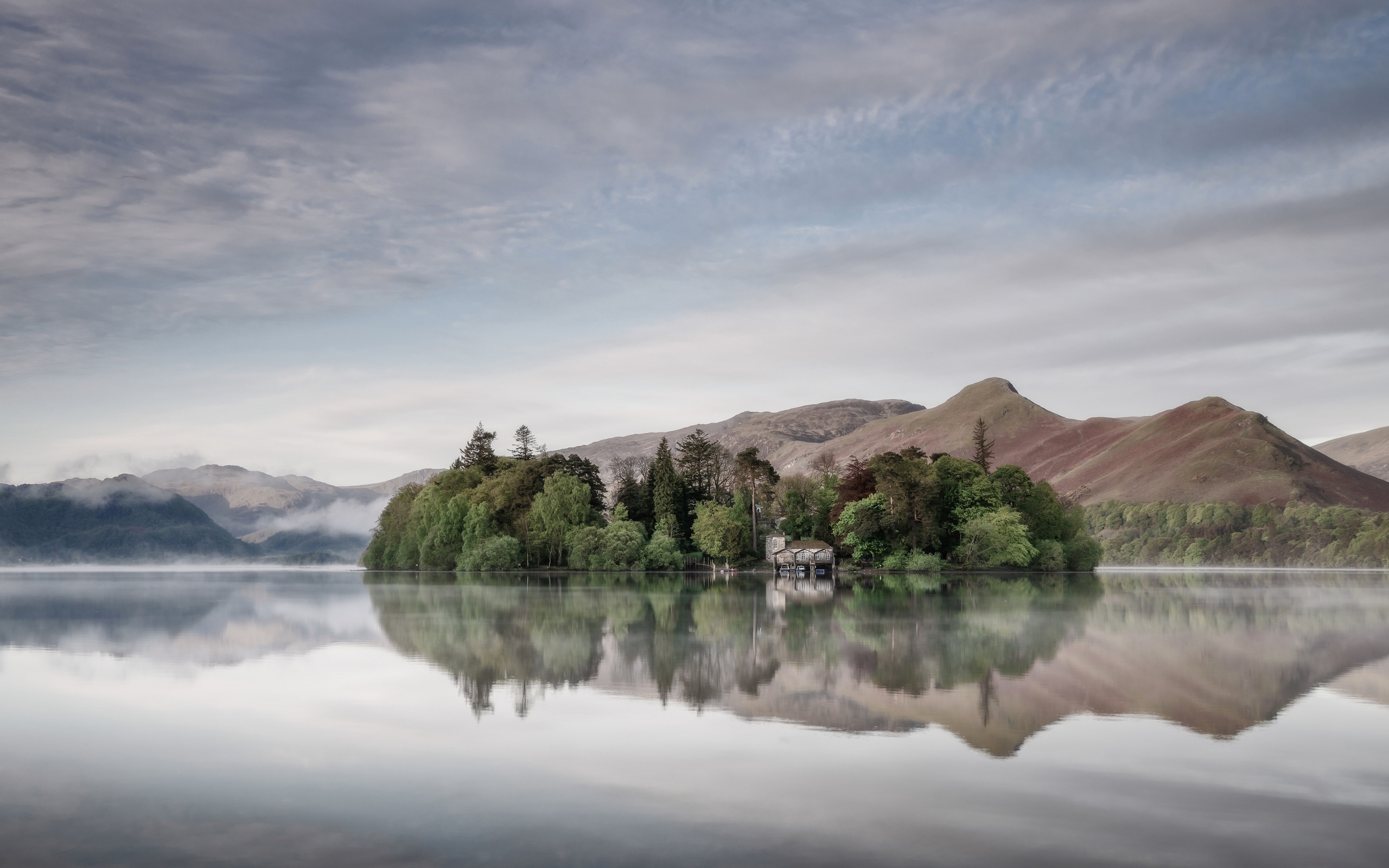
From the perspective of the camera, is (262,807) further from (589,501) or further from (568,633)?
(589,501)

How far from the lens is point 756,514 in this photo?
10619 cm

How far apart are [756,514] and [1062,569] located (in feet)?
107

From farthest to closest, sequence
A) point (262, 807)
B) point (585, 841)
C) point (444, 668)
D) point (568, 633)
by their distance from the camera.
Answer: point (568, 633) < point (444, 668) < point (262, 807) < point (585, 841)

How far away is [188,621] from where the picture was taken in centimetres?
3797

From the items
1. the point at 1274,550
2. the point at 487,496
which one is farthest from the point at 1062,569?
the point at 1274,550

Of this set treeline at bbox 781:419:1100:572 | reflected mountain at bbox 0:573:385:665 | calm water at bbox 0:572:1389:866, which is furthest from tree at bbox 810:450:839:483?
calm water at bbox 0:572:1389:866

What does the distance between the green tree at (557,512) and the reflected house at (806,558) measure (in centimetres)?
2029

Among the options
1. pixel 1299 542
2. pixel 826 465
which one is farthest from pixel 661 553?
pixel 1299 542

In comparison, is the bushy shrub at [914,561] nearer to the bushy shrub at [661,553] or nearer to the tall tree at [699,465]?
the bushy shrub at [661,553]

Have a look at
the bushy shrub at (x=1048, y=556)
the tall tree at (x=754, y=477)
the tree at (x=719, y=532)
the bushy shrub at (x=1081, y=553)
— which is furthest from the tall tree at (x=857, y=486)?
the bushy shrub at (x=1081, y=553)

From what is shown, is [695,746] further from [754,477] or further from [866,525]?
[754,477]

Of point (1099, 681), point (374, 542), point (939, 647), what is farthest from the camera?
point (374, 542)

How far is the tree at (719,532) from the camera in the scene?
3787 inches

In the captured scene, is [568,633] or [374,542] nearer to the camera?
[568,633]
